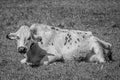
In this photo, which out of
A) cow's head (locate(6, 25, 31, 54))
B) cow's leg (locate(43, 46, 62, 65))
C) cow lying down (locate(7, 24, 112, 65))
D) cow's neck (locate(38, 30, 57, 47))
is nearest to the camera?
cow's head (locate(6, 25, 31, 54))

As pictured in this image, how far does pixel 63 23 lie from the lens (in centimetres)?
1698

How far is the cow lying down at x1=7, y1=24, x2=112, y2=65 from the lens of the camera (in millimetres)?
9984

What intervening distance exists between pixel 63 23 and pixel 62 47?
6.75 metres

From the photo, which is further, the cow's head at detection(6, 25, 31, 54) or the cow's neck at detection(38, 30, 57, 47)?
the cow's neck at detection(38, 30, 57, 47)

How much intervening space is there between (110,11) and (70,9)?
275 centimetres

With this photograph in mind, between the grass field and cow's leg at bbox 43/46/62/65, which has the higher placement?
cow's leg at bbox 43/46/62/65

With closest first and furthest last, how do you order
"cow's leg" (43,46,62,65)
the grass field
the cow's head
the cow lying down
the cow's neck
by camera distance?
the grass field, the cow's head, "cow's leg" (43,46,62,65), the cow lying down, the cow's neck

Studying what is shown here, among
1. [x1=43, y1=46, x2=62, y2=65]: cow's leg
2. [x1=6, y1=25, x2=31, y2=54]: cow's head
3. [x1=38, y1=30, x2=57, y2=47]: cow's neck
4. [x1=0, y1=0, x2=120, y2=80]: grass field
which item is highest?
[x1=6, y1=25, x2=31, y2=54]: cow's head

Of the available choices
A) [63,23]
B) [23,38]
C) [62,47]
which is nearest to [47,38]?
[62,47]

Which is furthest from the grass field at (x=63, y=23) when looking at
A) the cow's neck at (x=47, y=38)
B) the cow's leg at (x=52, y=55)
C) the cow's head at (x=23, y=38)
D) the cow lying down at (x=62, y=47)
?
the cow's neck at (x=47, y=38)

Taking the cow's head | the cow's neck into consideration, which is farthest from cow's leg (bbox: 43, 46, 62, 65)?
the cow's head

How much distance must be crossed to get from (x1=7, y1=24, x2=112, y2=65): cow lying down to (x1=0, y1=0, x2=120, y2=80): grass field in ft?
1.24

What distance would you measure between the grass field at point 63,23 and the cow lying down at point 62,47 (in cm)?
38

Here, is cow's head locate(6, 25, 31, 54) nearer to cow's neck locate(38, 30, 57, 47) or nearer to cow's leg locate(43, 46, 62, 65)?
cow's neck locate(38, 30, 57, 47)
